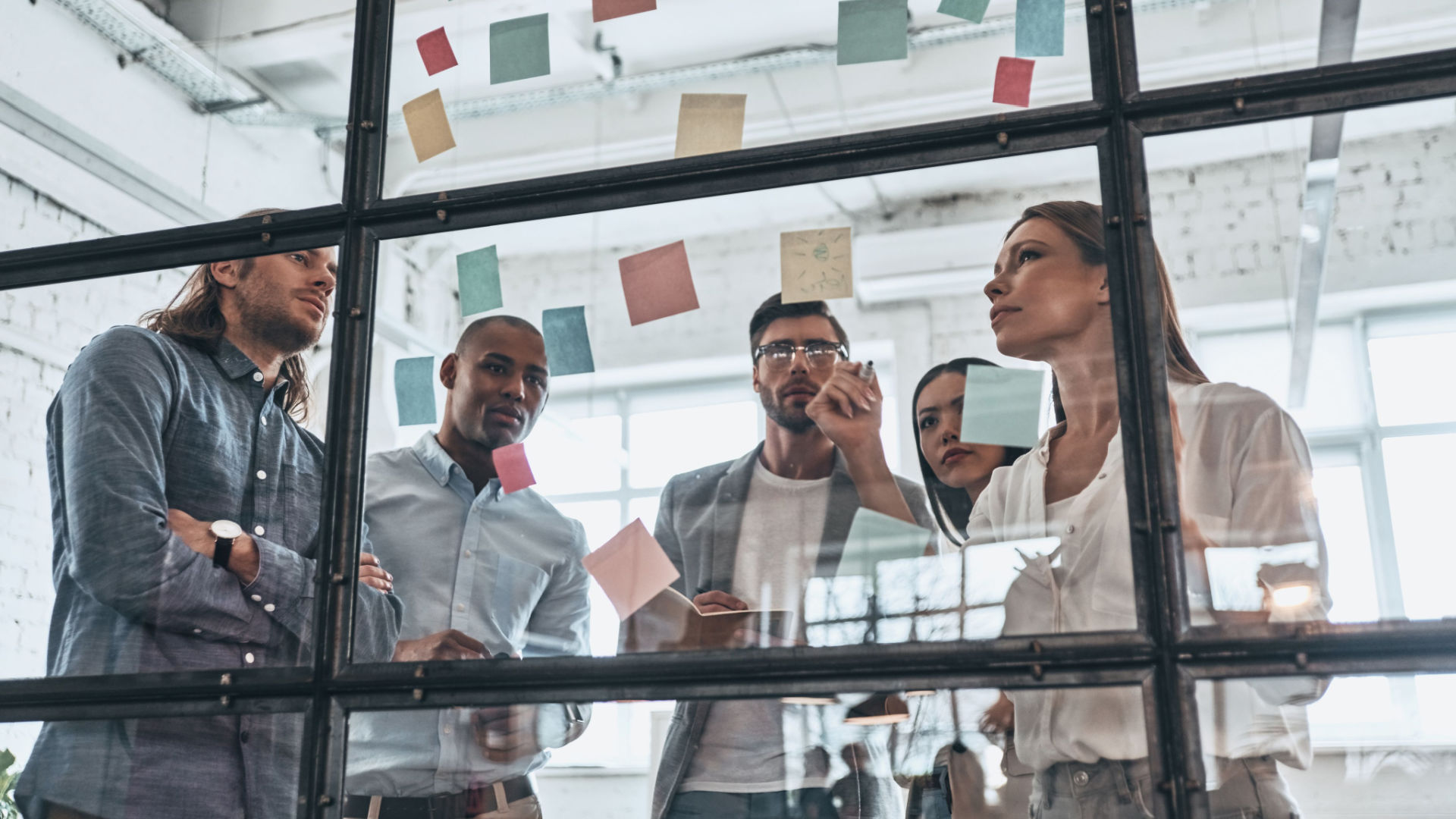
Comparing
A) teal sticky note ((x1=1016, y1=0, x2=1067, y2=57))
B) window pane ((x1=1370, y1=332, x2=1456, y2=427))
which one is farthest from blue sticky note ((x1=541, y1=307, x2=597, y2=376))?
window pane ((x1=1370, y1=332, x2=1456, y2=427))

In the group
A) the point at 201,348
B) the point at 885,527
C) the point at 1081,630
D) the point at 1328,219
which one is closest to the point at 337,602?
the point at 201,348

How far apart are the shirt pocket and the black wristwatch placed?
332 millimetres

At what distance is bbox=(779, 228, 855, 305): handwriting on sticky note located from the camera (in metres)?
1.41

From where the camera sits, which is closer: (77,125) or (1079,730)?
(1079,730)

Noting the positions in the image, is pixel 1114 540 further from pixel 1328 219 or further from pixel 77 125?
pixel 77 125

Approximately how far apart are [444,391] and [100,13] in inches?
36.6

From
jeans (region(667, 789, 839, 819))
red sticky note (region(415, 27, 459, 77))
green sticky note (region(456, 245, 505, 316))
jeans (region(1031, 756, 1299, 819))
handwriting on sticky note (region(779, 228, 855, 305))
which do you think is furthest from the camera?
red sticky note (region(415, 27, 459, 77))

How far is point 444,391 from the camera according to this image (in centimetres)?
152

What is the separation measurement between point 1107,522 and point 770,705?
39 cm

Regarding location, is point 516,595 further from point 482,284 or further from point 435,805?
point 482,284

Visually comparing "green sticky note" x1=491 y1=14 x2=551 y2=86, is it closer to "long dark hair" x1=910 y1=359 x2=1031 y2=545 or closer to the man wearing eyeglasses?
the man wearing eyeglasses

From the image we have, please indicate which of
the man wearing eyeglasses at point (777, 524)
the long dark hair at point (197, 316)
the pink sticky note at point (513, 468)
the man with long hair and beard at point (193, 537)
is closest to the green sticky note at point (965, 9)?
the man wearing eyeglasses at point (777, 524)

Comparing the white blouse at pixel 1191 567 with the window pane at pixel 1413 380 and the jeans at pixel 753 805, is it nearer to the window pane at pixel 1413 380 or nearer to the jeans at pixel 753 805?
the window pane at pixel 1413 380

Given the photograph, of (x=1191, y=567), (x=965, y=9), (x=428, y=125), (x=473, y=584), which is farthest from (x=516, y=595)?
(x=965, y=9)
